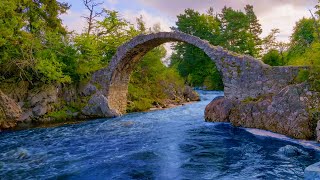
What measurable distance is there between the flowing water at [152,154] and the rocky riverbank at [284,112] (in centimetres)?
Answer: 38

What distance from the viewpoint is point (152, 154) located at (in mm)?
8062

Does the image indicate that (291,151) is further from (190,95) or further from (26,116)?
(190,95)

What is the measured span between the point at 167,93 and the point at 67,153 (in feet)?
48.9

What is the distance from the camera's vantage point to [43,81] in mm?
14828

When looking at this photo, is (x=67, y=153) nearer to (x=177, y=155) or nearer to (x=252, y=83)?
(x=177, y=155)

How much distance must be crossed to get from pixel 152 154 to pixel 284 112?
4.67 meters

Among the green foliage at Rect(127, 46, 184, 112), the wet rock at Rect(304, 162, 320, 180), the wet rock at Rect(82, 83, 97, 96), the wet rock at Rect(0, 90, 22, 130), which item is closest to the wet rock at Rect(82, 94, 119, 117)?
the wet rock at Rect(82, 83, 97, 96)

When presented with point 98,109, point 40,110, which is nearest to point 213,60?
point 98,109

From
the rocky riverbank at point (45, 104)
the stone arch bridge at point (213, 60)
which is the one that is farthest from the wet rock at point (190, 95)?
the rocky riverbank at point (45, 104)

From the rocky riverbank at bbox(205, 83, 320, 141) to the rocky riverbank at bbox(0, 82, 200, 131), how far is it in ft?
24.8

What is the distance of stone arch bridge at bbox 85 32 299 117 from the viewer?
1146 centimetres

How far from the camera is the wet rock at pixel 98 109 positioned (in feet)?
51.8

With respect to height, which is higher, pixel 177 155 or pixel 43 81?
pixel 43 81

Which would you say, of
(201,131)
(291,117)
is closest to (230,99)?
(201,131)
